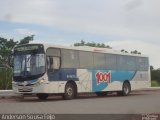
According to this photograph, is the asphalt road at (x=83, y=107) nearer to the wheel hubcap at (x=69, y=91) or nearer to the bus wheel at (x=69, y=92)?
the bus wheel at (x=69, y=92)

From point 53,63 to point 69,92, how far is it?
2077 mm

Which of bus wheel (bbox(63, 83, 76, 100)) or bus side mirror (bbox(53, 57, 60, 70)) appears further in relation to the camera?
bus wheel (bbox(63, 83, 76, 100))

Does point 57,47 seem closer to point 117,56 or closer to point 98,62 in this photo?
point 98,62

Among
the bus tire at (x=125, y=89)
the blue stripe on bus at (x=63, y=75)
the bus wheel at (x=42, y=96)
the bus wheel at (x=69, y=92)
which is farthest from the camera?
the bus tire at (x=125, y=89)

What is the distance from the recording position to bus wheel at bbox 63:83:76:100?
27.8m

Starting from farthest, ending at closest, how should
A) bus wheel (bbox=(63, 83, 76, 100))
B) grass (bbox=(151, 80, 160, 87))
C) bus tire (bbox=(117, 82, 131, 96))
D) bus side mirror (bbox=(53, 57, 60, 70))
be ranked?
grass (bbox=(151, 80, 160, 87)), bus tire (bbox=(117, 82, 131, 96)), bus wheel (bbox=(63, 83, 76, 100)), bus side mirror (bbox=(53, 57, 60, 70))

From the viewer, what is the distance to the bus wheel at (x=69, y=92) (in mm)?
27797

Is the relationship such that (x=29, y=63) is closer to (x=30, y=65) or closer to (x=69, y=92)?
(x=30, y=65)

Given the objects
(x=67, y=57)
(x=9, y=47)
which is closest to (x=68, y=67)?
(x=67, y=57)

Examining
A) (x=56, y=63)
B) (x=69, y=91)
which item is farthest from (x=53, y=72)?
(x=69, y=91)

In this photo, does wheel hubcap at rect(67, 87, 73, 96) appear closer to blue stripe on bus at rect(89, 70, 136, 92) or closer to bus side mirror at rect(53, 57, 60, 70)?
bus side mirror at rect(53, 57, 60, 70)

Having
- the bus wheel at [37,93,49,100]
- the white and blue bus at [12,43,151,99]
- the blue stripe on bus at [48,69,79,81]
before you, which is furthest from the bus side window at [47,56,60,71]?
the bus wheel at [37,93,49,100]

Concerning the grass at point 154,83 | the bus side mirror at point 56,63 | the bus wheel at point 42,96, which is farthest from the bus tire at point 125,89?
the grass at point 154,83

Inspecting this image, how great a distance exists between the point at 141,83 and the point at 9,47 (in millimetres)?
37485
